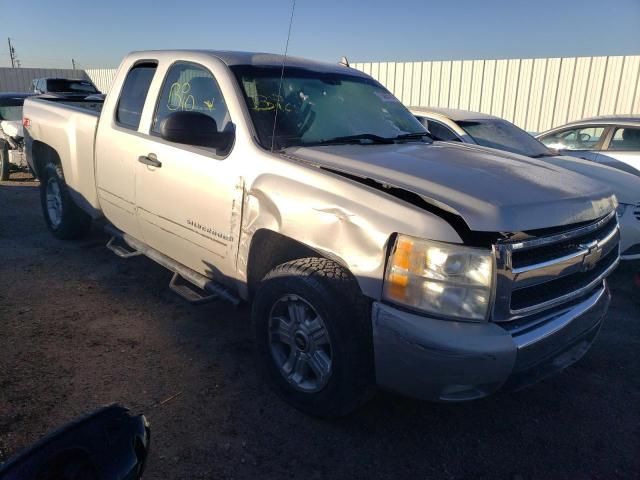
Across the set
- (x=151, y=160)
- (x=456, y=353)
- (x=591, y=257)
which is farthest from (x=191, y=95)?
(x=591, y=257)

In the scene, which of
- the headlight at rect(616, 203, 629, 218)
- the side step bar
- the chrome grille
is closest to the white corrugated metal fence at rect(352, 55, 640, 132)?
the headlight at rect(616, 203, 629, 218)

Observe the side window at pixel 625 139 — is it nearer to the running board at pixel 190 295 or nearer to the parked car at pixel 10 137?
the running board at pixel 190 295

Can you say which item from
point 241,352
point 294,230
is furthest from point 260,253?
point 241,352

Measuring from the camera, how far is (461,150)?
10.7ft

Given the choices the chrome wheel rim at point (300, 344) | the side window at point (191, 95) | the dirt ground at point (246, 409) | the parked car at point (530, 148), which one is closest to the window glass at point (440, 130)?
the parked car at point (530, 148)

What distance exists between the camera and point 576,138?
7.30m

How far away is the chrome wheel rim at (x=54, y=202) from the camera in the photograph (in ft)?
17.6

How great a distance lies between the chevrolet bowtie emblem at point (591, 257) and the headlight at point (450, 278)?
2.47 feet

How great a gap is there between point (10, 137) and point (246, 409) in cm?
924

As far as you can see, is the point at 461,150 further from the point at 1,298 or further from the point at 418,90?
the point at 418,90

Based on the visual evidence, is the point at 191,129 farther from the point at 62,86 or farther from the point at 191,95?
the point at 62,86

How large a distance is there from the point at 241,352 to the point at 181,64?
2.12 metres

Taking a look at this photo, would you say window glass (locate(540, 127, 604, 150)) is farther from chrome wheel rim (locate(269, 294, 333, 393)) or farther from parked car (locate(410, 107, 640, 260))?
chrome wheel rim (locate(269, 294, 333, 393))

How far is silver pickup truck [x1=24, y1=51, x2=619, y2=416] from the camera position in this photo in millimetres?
2127
